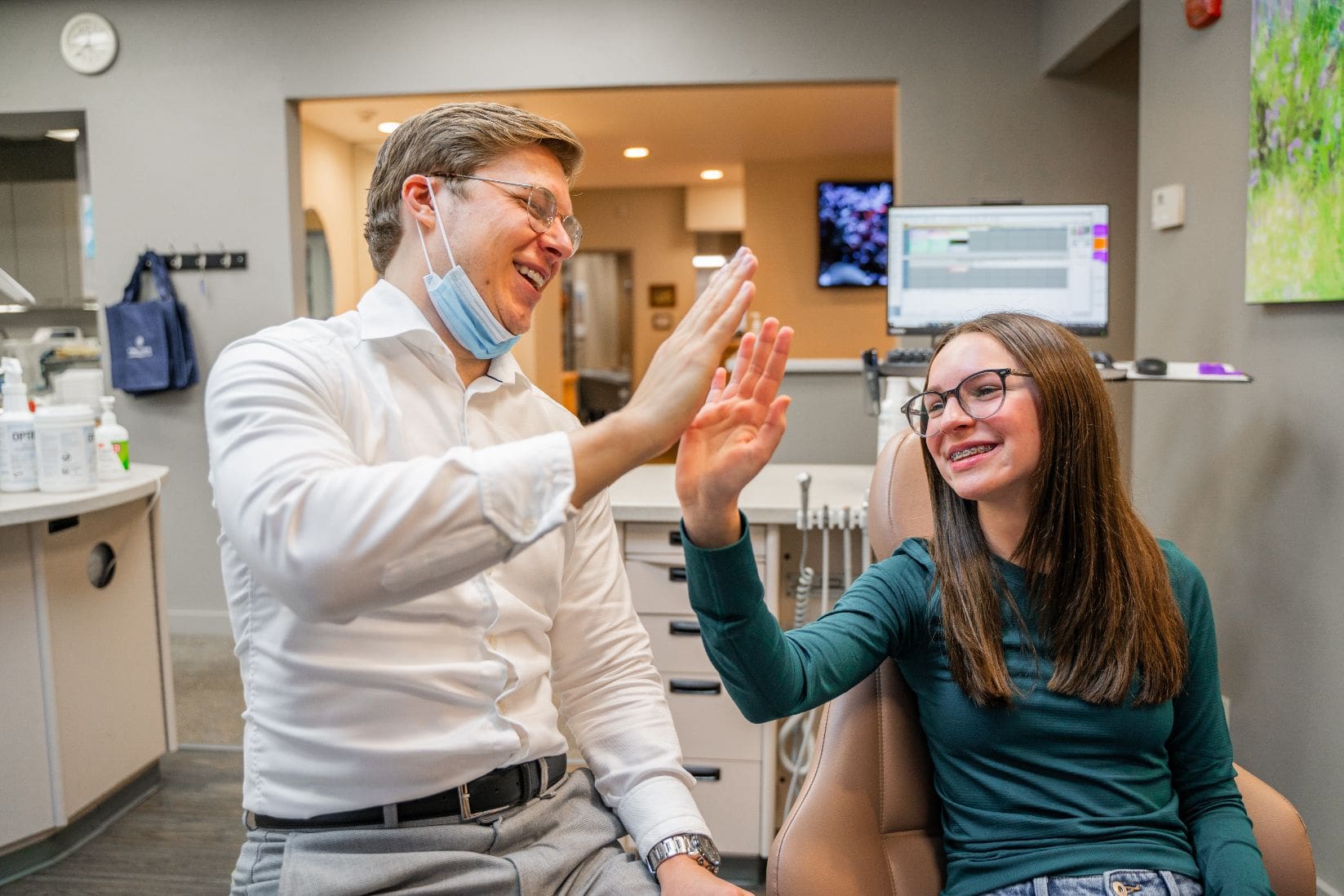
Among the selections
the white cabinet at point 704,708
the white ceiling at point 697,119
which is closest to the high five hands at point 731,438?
the white cabinet at point 704,708

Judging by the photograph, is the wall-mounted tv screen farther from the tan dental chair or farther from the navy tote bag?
the tan dental chair

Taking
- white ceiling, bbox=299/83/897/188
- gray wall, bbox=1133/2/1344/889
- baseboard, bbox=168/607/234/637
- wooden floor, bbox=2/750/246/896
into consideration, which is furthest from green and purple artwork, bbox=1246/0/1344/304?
baseboard, bbox=168/607/234/637

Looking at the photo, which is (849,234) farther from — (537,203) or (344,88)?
(537,203)

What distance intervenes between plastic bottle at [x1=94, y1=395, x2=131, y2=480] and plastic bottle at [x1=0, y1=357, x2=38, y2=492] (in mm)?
197

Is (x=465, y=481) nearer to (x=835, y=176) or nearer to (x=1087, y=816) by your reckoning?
(x=1087, y=816)

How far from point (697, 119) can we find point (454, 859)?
5548 mm

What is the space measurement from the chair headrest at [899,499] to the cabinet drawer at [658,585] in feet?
2.53

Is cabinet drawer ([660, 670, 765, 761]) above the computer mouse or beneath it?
beneath

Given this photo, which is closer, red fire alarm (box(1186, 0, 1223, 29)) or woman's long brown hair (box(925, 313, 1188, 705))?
woman's long brown hair (box(925, 313, 1188, 705))

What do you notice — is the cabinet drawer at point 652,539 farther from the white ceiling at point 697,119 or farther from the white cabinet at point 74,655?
the white ceiling at point 697,119

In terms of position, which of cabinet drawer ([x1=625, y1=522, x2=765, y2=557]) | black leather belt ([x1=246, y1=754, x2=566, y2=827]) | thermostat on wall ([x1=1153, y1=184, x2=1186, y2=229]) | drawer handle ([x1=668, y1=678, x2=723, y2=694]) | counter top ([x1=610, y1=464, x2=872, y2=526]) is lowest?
drawer handle ([x1=668, y1=678, x2=723, y2=694])

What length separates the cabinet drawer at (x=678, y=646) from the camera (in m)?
2.12

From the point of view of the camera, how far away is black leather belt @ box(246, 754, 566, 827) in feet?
3.30

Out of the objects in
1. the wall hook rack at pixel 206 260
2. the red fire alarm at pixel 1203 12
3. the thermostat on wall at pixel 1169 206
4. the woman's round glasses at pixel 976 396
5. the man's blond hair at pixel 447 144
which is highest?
the red fire alarm at pixel 1203 12
